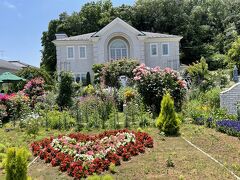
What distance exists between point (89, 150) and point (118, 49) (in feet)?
87.2

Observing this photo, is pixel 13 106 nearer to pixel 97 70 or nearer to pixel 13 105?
pixel 13 105

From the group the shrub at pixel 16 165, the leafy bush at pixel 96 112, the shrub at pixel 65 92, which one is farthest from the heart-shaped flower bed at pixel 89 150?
the shrub at pixel 65 92

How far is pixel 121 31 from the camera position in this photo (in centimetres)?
3488

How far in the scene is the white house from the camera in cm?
3481

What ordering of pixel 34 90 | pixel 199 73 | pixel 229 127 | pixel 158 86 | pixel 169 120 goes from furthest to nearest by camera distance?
pixel 199 73, pixel 34 90, pixel 158 86, pixel 229 127, pixel 169 120

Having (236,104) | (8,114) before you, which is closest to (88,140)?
(236,104)

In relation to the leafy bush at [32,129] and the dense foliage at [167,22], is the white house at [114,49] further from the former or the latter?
the leafy bush at [32,129]

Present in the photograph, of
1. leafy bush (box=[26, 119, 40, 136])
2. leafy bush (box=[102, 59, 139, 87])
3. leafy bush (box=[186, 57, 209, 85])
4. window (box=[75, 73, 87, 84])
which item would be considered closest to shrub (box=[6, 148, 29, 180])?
leafy bush (box=[26, 119, 40, 136])

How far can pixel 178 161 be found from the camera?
873cm

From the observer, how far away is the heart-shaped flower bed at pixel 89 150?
8.21 m

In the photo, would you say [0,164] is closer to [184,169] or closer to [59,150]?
[59,150]

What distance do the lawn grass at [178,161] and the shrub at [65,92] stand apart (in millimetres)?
7231

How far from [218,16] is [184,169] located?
47642mm

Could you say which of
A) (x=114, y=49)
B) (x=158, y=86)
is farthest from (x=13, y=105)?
(x=114, y=49)
